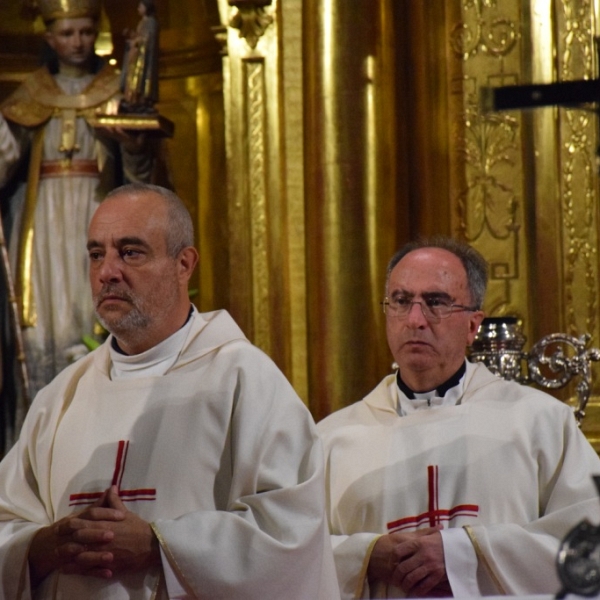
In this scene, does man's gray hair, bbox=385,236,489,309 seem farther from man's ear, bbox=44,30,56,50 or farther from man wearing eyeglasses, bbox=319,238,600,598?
man's ear, bbox=44,30,56,50

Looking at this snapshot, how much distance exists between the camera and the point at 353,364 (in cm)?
671

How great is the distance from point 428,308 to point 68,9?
3387mm

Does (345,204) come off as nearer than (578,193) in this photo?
No

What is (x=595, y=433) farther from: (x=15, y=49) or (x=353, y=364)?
(x=15, y=49)

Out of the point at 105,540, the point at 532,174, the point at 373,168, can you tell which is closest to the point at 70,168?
the point at 373,168

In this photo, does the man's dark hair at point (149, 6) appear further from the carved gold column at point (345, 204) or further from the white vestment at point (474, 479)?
the white vestment at point (474, 479)

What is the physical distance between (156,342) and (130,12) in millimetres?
4157

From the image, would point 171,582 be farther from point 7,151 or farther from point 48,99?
point 48,99

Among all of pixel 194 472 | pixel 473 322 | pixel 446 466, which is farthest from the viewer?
pixel 473 322

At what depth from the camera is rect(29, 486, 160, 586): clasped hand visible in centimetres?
343

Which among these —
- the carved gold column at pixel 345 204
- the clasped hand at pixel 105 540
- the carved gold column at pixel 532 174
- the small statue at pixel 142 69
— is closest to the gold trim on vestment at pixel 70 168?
the small statue at pixel 142 69

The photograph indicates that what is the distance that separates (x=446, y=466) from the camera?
14.8ft

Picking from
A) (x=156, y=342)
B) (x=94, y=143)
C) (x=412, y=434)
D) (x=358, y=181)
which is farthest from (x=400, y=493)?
(x=94, y=143)

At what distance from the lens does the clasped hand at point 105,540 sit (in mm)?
3432
